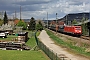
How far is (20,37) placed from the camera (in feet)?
177

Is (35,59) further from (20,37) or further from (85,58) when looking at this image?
(20,37)

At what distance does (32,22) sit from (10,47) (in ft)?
293

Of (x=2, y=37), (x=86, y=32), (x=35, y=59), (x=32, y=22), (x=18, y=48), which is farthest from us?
(x=32, y=22)

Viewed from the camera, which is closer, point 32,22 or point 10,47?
point 10,47

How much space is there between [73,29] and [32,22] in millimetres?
58159

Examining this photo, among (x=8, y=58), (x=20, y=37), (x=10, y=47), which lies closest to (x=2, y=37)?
(x=20, y=37)

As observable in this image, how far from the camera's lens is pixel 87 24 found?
233ft

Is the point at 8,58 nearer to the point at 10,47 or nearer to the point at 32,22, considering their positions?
the point at 10,47

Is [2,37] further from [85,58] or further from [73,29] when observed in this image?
[85,58]

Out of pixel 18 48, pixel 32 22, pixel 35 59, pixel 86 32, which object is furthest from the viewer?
pixel 32 22

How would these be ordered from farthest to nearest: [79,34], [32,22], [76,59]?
[32,22] → [79,34] → [76,59]

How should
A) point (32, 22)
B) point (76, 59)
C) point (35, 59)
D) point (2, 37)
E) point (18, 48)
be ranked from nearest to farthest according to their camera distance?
1. point (76, 59)
2. point (35, 59)
3. point (18, 48)
4. point (2, 37)
5. point (32, 22)

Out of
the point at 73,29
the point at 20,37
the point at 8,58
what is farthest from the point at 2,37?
the point at 8,58

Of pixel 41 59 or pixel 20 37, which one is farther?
pixel 20 37
